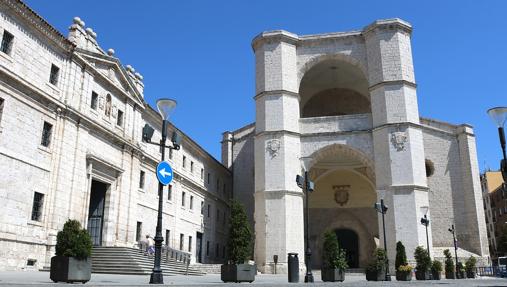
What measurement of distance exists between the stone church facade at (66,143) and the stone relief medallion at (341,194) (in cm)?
1650

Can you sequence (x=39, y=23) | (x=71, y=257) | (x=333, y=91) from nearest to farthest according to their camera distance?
1. (x=71, y=257)
2. (x=39, y=23)
3. (x=333, y=91)

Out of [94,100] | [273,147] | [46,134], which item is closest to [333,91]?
[273,147]

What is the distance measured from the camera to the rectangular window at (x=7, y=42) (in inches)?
692

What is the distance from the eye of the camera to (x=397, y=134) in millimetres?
32938

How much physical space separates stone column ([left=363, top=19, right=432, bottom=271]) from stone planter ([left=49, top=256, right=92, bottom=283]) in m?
24.7

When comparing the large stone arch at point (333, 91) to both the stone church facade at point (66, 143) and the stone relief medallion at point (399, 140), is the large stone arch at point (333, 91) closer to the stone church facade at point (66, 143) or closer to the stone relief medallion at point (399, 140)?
the stone relief medallion at point (399, 140)

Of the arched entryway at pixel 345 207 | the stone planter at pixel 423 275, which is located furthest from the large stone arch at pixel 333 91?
the stone planter at pixel 423 275

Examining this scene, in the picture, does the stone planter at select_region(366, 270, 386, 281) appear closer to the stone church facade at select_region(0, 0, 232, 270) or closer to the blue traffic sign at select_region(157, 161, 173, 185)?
the blue traffic sign at select_region(157, 161, 173, 185)

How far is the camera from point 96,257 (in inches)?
829

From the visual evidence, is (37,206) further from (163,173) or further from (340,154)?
(340,154)

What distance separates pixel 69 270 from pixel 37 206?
30.3ft

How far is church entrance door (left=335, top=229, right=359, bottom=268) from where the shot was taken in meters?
40.5

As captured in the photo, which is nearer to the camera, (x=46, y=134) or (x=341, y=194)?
(x=46, y=134)

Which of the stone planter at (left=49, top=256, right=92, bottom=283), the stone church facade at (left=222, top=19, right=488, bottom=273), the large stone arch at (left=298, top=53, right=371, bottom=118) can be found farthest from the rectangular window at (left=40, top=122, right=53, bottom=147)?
the large stone arch at (left=298, top=53, right=371, bottom=118)
